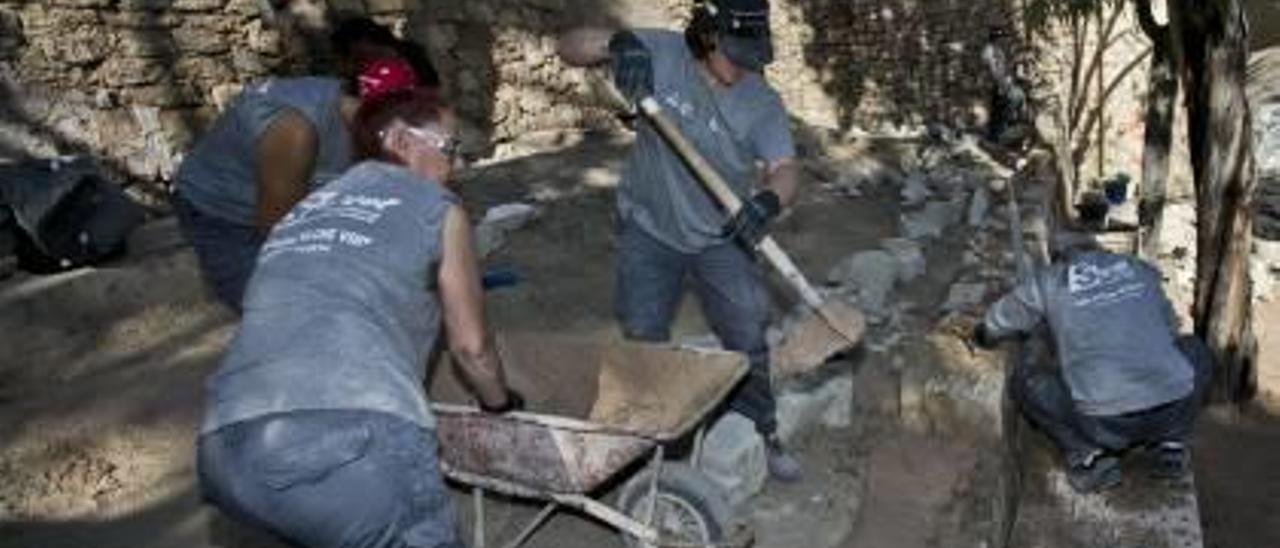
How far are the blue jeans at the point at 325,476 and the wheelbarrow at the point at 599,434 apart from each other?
99 cm

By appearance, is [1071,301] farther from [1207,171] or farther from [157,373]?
[157,373]

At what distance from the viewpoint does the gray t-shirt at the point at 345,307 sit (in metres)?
2.78

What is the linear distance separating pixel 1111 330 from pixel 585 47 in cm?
238

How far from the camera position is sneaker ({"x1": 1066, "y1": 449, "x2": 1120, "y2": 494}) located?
19.5 ft

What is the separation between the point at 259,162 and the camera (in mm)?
3953

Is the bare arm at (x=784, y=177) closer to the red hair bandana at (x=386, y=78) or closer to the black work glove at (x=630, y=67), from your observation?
the black work glove at (x=630, y=67)

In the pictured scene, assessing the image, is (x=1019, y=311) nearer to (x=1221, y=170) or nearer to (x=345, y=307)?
(x=1221, y=170)

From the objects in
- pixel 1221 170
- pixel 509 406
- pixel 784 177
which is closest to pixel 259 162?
pixel 509 406

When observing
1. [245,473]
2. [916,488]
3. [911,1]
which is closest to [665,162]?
[916,488]

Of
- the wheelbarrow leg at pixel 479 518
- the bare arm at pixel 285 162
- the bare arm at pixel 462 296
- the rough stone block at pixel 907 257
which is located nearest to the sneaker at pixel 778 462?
the wheelbarrow leg at pixel 479 518

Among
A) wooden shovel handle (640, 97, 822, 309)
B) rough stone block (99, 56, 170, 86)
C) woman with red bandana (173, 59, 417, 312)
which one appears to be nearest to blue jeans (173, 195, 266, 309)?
woman with red bandana (173, 59, 417, 312)

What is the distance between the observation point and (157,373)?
5832mm

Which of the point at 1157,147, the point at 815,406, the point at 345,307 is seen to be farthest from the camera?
the point at 1157,147

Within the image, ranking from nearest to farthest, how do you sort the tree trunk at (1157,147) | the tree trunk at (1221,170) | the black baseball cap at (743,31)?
the black baseball cap at (743,31), the tree trunk at (1221,170), the tree trunk at (1157,147)
